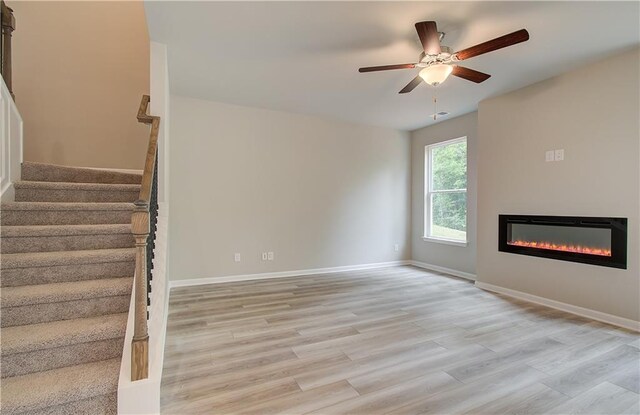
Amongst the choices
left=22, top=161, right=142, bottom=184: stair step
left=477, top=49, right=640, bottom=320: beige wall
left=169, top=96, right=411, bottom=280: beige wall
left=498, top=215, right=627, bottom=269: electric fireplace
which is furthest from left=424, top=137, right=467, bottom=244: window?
left=22, top=161, right=142, bottom=184: stair step

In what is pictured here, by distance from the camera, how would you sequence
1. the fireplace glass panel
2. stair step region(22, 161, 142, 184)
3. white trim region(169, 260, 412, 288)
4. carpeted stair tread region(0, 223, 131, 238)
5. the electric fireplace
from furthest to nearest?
white trim region(169, 260, 412, 288) → the fireplace glass panel → the electric fireplace → stair step region(22, 161, 142, 184) → carpeted stair tread region(0, 223, 131, 238)

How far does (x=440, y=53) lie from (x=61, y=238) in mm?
3226

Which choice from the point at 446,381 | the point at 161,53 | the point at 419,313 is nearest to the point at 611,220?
the point at 419,313

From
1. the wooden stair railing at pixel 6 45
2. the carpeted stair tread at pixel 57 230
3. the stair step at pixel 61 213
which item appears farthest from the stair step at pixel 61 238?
the wooden stair railing at pixel 6 45

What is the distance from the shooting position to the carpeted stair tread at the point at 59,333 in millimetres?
1539

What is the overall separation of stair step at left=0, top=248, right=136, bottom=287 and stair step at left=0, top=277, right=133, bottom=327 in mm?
53

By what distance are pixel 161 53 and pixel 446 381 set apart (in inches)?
141

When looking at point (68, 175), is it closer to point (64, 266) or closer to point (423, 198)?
point (64, 266)

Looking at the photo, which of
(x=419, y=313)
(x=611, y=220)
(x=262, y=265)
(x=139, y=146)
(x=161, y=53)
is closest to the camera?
(x=161, y=53)

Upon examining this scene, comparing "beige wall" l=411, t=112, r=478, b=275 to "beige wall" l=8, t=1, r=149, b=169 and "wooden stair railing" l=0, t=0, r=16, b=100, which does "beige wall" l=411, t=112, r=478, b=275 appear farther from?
"wooden stair railing" l=0, t=0, r=16, b=100

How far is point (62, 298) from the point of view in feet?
5.90

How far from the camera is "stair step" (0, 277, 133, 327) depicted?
1.73 metres

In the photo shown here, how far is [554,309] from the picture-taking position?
336 centimetres

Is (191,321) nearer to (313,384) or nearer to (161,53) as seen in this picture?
(313,384)
